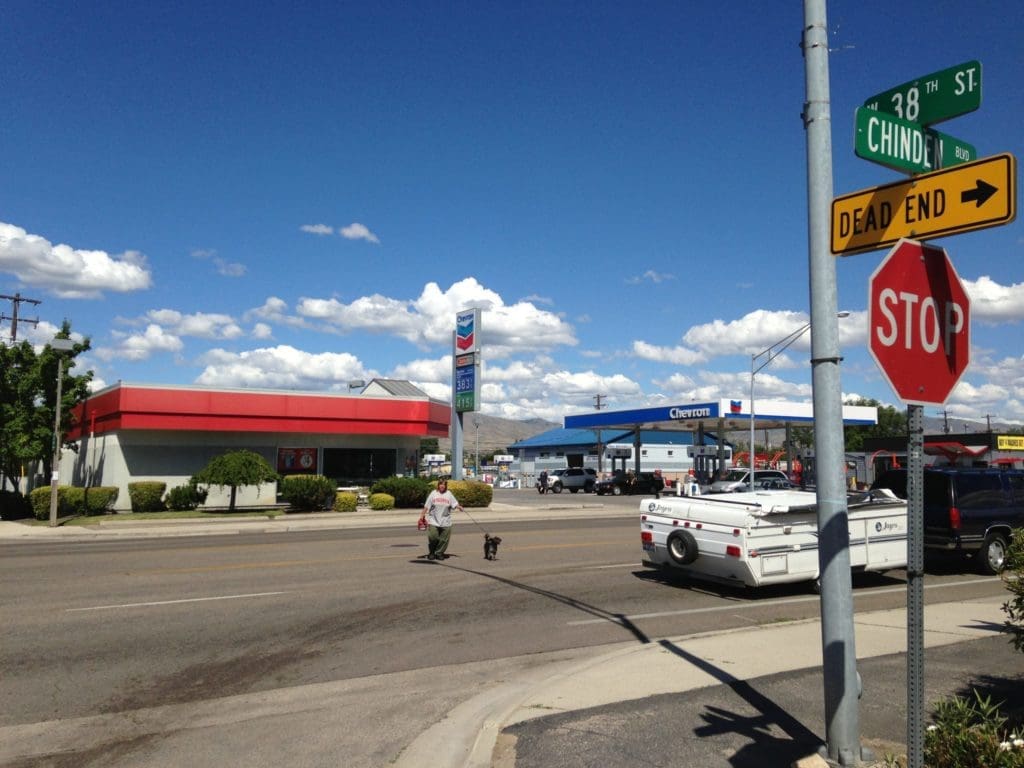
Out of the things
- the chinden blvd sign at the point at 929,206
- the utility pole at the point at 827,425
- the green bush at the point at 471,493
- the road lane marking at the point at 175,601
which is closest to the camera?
the chinden blvd sign at the point at 929,206

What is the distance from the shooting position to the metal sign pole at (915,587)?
3.61m

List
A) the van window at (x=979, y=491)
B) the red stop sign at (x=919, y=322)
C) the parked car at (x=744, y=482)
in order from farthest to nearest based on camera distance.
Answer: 1. the parked car at (x=744, y=482)
2. the van window at (x=979, y=491)
3. the red stop sign at (x=919, y=322)

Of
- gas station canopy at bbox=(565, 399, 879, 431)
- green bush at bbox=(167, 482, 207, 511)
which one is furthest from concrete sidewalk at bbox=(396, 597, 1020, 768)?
gas station canopy at bbox=(565, 399, 879, 431)

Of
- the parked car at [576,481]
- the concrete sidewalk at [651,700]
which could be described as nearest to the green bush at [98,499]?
the concrete sidewalk at [651,700]

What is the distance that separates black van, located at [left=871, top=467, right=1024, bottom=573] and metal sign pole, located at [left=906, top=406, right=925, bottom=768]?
40.2 ft

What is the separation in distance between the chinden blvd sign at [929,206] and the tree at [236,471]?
2772 centimetres

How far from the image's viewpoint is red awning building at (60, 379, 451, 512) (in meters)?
32.9

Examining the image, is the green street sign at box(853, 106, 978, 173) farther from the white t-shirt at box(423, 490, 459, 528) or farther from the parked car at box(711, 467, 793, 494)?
the parked car at box(711, 467, 793, 494)

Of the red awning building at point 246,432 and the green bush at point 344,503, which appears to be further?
the red awning building at point 246,432

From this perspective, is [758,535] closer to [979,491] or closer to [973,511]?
[973,511]

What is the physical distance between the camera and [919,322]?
3.85 meters

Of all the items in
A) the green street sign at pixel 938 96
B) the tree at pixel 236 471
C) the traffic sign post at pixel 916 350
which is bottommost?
the tree at pixel 236 471

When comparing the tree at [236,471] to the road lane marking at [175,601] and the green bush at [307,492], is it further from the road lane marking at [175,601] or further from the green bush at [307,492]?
the road lane marking at [175,601]

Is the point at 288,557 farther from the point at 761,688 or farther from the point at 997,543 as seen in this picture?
the point at 997,543
